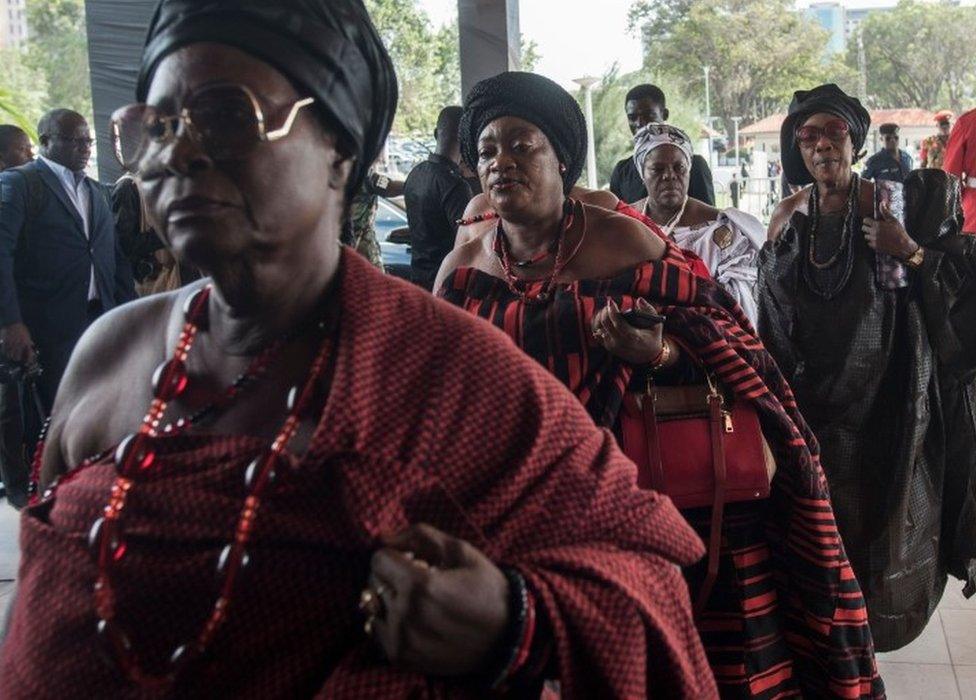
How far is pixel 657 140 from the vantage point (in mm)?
4977

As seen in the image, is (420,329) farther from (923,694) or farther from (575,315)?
(923,694)

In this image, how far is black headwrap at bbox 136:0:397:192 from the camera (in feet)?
4.41

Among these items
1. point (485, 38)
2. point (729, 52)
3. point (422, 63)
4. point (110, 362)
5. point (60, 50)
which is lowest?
point (110, 362)

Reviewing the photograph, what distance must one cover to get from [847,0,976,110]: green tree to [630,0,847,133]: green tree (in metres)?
3.11

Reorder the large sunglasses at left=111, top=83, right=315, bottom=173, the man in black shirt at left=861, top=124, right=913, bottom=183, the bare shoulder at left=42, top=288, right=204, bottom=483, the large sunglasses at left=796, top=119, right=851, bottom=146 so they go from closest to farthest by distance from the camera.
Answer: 1. the large sunglasses at left=111, top=83, right=315, bottom=173
2. the bare shoulder at left=42, top=288, right=204, bottom=483
3. the large sunglasses at left=796, top=119, right=851, bottom=146
4. the man in black shirt at left=861, top=124, right=913, bottom=183

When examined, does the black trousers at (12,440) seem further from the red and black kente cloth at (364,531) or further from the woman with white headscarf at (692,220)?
the red and black kente cloth at (364,531)

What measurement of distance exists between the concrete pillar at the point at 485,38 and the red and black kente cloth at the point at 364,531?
6.05 m

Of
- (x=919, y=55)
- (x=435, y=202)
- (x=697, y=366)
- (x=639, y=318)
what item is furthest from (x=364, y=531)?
(x=919, y=55)

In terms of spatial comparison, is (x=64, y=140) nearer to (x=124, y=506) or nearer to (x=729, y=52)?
(x=124, y=506)

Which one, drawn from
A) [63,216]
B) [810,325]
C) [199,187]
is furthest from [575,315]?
[63,216]

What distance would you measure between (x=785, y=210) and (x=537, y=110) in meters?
1.92

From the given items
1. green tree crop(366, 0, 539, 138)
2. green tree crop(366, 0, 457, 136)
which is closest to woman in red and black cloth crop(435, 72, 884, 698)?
green tree crop(366, 0, 457, 136)

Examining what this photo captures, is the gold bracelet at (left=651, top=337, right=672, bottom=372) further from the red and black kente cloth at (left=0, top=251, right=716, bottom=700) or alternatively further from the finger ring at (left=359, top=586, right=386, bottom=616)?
the finger ring at (left=359, top=586, right=386, bottom=616)

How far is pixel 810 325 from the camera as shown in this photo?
4238 mm
